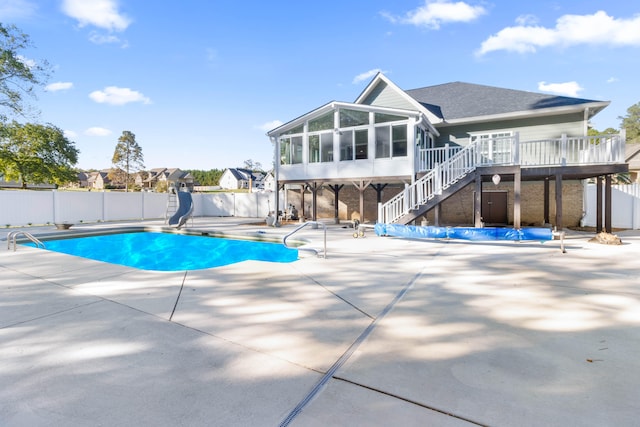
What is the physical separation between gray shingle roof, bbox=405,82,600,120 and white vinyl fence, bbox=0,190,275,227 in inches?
461

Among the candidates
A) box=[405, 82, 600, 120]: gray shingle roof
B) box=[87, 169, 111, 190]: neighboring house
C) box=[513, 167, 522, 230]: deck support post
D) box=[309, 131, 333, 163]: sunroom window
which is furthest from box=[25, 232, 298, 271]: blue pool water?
box=[87, 169, 111, 190]: neighboring house

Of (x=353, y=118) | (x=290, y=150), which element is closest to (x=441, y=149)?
(x=353, y=118)

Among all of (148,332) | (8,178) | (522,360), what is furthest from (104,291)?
(8,178)

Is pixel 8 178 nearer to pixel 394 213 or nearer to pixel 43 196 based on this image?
pixel 43 196

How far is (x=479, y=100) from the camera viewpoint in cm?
1584

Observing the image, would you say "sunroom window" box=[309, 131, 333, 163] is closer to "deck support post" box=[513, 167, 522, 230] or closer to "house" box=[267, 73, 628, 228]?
"house" box=[267, 73, 628, 228]

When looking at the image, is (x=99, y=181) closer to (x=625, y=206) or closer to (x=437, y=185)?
(x=437, y=185)

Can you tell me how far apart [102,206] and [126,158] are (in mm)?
30365

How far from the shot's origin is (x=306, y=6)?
14.5 m

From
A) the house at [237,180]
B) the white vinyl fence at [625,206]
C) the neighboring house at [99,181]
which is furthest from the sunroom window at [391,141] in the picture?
the neighboring house at [99,181]

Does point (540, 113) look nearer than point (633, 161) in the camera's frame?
Yes

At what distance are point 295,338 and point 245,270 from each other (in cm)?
291

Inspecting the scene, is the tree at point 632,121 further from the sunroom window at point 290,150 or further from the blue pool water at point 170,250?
the blue pool water at point 170,250

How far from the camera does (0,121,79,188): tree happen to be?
22.5m
